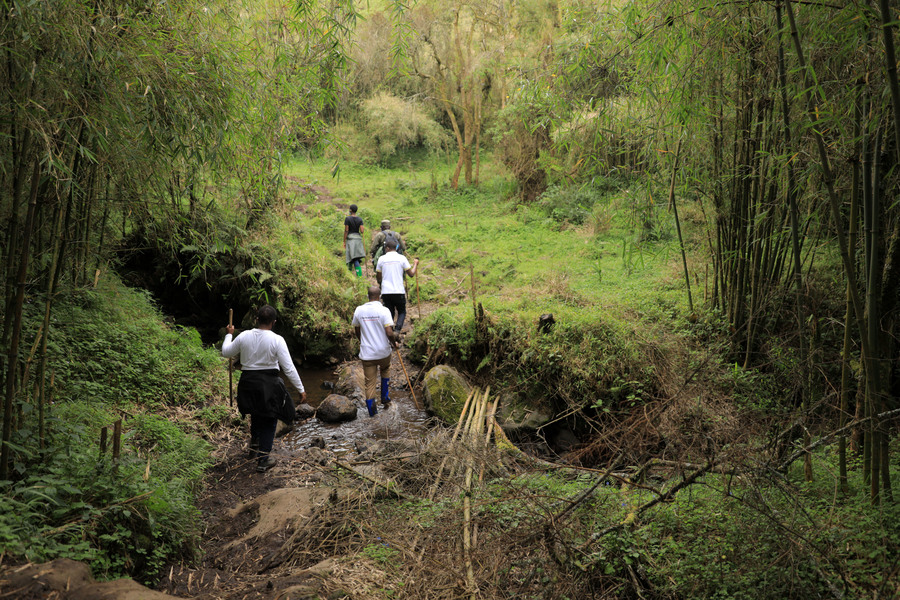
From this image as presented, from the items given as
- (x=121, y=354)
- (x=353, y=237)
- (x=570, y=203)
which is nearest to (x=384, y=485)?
(x=121, y=354)

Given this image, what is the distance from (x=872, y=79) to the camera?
2.95 meters

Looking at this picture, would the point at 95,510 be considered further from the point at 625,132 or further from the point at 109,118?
the point at 625,132

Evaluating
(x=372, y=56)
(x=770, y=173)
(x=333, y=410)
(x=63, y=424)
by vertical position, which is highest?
(x=372, y=56)

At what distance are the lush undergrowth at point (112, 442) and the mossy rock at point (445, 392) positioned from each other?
7.52 ft

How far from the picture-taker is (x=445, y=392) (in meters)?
6.55

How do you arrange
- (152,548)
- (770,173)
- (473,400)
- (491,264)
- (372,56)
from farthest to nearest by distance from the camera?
(372,56) → (491,264) → (473,400) → (770,173) → (152,548)

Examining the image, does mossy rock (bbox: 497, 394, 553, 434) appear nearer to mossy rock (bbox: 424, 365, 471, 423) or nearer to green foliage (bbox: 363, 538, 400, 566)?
mossy rock (bbox: 424, 365, 471, 423)

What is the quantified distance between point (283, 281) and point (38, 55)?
5490mm

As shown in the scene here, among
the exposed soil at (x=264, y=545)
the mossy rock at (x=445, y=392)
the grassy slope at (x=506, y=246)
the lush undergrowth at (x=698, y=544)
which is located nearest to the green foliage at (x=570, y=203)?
the grassy slope at (x=506, y=246)

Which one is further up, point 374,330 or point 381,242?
point 381,242

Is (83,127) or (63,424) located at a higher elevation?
(83,127)

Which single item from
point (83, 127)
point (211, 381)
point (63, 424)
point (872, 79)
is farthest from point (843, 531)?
point (211, 381)

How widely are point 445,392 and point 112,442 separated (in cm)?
349

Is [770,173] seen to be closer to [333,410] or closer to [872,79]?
[872,79]
